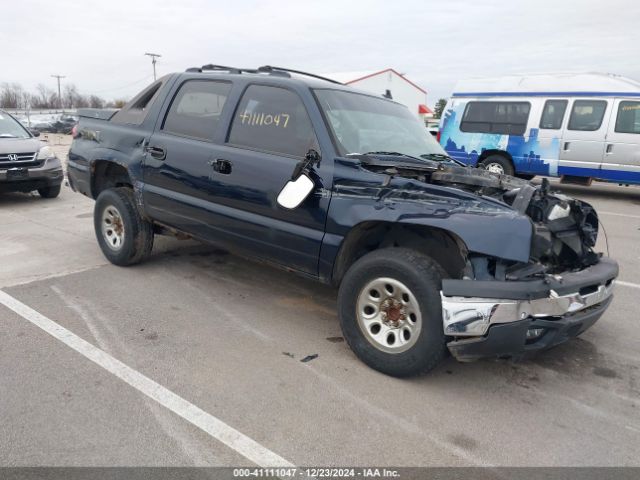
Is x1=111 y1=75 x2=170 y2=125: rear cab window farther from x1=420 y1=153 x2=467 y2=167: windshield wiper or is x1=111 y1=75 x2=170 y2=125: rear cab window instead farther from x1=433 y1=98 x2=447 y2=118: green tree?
x1=433 y1=98 x2=447 y2=118: green tree

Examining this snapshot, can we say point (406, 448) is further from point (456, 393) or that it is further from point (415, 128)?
point (415, 128)

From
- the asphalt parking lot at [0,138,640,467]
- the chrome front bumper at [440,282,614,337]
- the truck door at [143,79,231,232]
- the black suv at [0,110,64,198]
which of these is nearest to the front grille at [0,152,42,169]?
the black suv at [0,110,64,198]

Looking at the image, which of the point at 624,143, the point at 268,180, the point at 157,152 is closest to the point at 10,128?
the point at 157,152

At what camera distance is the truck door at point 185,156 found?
4.04 meters

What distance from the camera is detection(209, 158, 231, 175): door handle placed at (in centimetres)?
381

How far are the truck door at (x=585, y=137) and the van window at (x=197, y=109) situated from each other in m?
8.70

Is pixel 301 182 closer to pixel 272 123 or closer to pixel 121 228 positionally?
pixel 272 123

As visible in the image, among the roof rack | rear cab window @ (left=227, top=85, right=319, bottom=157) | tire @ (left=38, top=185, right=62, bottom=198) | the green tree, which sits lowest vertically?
tire @ (left=38, top=185, right=62, bottom=198)

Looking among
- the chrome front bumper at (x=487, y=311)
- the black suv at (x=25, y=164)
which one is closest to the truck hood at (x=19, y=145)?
the black suv at (x=25, y=164)

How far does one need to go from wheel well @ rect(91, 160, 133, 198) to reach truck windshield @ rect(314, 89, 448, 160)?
7.80 feet

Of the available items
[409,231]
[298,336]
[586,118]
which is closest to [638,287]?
[409,231]

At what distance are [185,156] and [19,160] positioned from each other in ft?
17.5

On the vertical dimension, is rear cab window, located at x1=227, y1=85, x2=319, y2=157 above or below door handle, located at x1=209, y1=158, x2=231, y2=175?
above

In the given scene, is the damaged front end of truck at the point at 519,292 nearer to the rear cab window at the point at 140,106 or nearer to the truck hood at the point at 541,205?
the truck hood at the point at 541,205
